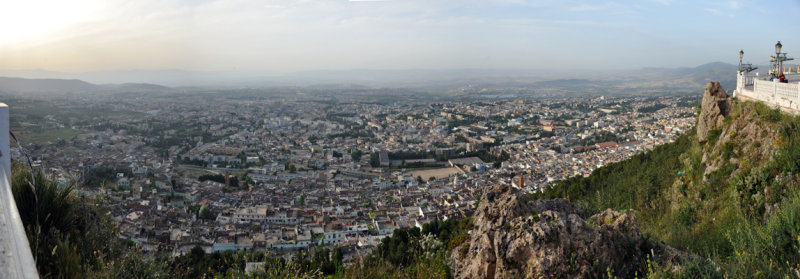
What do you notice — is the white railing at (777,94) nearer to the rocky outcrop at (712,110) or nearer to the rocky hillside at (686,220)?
the rocky hillside at (686,220)

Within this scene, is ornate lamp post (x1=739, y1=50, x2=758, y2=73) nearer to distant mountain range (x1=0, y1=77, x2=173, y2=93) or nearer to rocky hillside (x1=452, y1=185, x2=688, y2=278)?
rocky hillside (x1=452, y1=185, x2=688, y2=278)

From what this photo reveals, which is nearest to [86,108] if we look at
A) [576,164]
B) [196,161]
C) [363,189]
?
[196,161]

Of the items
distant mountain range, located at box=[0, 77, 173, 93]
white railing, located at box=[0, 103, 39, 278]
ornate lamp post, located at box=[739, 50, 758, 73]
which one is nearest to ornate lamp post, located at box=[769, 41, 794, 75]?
ornate lamp post, located at box=[739, 50, 758, 73]

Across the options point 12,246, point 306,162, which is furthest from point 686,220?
point 306,162

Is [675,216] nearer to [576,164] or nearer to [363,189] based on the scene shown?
[363,189]

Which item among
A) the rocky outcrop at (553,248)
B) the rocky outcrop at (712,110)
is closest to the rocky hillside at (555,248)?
the rocky outcrop at (553,248)

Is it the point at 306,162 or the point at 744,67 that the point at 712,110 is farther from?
the point at 306,162
